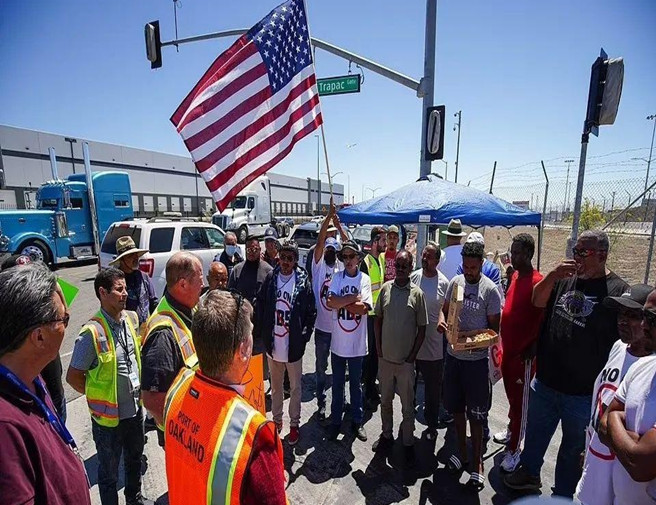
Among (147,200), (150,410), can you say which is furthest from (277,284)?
(147,200)

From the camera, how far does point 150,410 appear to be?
198 cm

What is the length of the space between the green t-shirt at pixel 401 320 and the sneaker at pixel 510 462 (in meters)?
1.28

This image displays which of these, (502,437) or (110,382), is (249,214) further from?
(110,382)

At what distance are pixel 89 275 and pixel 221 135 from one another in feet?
40.5

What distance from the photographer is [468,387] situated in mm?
3193

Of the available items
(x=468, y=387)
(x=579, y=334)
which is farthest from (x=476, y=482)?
(x=579, y=334)

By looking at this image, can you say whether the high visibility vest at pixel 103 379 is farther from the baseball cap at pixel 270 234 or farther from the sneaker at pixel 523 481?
the sneaker at pixel 523 481

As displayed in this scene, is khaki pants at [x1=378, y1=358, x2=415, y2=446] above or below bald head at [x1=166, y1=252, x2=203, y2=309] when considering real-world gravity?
below

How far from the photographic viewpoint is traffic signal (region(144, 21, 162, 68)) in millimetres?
8242

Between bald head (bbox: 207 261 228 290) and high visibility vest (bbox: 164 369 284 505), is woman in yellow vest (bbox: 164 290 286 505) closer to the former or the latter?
high visibility vest (bbox: 164 369 284 505)

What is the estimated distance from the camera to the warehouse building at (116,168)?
3116cm

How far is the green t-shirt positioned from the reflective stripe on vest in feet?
6.56

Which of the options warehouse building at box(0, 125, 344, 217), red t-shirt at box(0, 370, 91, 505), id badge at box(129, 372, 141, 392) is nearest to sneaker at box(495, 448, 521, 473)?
id badge at box(129, 372, 141, 392)

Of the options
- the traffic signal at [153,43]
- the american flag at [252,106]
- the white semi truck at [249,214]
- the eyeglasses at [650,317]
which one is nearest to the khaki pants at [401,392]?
the eyeglasses at [650,317]
